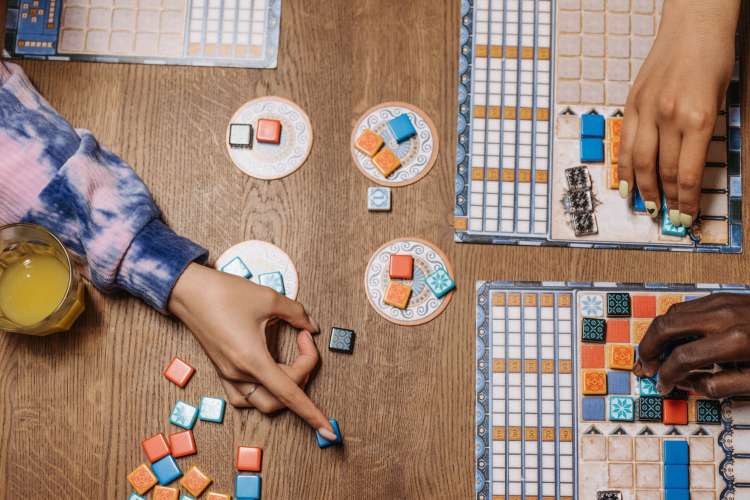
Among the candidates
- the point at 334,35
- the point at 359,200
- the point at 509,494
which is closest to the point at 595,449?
the point at 509,494

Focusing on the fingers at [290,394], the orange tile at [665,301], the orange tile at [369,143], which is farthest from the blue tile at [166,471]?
the orange tile at [665,301]

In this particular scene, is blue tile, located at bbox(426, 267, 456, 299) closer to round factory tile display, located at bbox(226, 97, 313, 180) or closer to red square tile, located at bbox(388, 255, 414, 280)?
red square tile, located at bbox(388, 255, 414, 280)

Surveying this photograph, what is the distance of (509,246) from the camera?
1.24 metres

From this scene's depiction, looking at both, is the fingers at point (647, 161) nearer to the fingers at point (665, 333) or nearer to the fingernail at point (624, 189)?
the fingernail at point (624, 189)

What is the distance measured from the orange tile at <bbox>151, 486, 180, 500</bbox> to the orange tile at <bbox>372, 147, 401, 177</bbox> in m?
0.68

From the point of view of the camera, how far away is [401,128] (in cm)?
124

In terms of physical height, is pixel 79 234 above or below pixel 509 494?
above

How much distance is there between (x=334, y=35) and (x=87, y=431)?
846mm

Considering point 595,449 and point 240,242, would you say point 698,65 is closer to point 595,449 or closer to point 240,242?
point 595,449

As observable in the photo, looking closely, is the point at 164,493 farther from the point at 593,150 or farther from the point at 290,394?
the point at 593,150

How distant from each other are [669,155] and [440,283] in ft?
1.48

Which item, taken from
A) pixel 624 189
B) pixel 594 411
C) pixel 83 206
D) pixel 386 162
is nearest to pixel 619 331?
pixel 594 411

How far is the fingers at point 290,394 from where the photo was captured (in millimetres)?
1114

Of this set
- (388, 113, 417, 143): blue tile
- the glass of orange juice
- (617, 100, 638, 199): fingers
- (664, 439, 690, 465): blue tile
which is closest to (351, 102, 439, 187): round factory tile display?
(388, 113, 417, 143): blue tile
